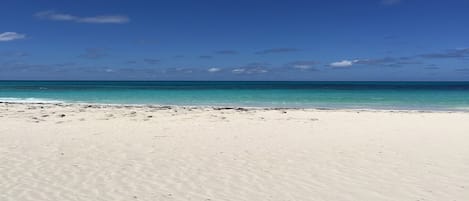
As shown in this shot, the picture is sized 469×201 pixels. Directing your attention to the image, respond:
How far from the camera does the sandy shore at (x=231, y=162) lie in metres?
6.40

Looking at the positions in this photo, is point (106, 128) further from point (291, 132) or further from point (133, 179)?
point (133, 179)

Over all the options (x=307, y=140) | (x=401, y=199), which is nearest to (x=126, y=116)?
(x=307, y=140)

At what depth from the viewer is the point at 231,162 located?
843 cm

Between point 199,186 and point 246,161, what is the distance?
2.00 meters

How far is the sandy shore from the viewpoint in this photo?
640cm

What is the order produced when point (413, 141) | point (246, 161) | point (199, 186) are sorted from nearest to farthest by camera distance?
1. point (199, 186)
2. point (246, 161)
3. point (413, 141)

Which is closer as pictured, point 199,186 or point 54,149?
point 199,186

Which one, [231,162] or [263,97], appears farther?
[263,97]

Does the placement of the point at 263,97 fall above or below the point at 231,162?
above

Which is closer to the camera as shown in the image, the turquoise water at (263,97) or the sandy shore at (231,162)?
the sandy shore at (231,162)

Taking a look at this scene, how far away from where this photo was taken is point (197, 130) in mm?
13180

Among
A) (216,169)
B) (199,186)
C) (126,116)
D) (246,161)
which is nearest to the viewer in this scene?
(199,186)

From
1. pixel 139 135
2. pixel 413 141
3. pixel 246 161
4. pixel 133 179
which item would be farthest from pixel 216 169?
pixel 413 141

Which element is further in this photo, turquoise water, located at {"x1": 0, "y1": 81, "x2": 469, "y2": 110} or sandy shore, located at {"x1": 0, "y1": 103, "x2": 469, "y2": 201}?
turquoise water, located at {"x1": 0, "y1": 81, "x2": 469, "y2": 110}
